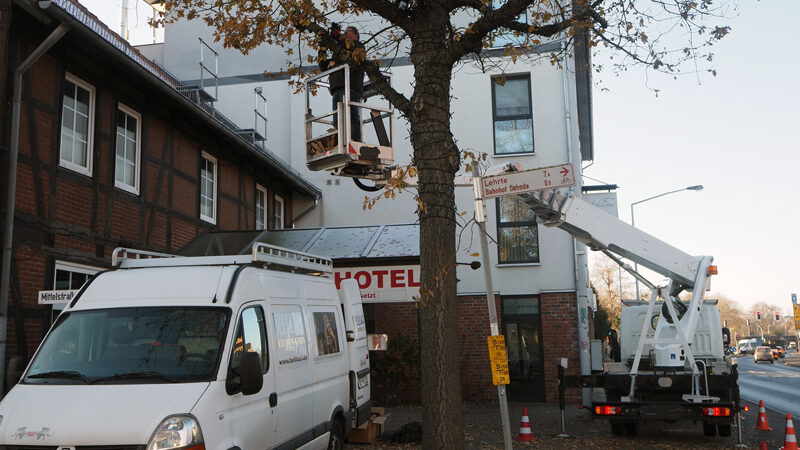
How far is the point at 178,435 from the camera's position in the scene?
501 centimetres

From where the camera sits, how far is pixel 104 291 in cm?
631

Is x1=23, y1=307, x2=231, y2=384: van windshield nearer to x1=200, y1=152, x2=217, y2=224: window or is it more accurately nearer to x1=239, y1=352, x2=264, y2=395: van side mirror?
x1=239, y1=352, x2=264, y2=395: van side mirror

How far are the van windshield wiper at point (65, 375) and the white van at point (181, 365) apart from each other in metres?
0.01

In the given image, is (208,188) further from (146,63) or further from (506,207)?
(506,207)

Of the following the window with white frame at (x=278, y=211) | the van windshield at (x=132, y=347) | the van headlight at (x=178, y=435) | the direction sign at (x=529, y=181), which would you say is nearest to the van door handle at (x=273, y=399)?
the van windshield at (x=132, y=347)

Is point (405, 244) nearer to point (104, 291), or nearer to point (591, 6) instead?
point (591, 6)

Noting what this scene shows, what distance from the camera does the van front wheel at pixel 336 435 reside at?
318 inches

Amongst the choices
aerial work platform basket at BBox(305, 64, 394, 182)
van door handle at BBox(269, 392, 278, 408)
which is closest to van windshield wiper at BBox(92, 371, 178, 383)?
van door handle at BBox(269, 392, 278, 408)

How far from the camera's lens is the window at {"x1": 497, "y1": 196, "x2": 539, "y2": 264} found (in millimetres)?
18281

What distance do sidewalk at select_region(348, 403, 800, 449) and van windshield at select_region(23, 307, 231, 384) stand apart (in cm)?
478

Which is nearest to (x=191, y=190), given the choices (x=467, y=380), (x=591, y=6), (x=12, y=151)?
(x=12, y=151)

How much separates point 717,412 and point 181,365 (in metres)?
7.50

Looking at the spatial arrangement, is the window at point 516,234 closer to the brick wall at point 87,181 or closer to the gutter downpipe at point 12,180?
the brick wall at point 87,181

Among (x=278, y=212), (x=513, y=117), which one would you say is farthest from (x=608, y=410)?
(x=278, y=212)
